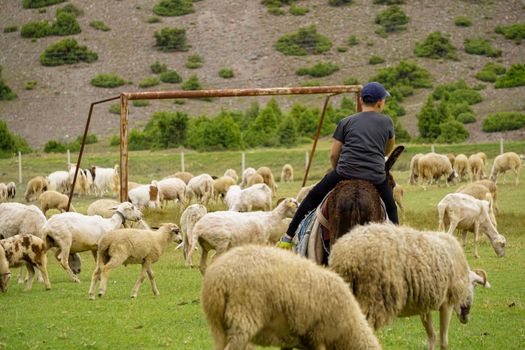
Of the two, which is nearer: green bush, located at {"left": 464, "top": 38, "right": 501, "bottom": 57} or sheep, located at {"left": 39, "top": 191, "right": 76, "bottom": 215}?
sheep, located at {"left": 39, "top": 191, "right": 76, "bottom": 215}

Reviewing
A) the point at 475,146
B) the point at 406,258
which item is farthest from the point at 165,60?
the point at 406,258

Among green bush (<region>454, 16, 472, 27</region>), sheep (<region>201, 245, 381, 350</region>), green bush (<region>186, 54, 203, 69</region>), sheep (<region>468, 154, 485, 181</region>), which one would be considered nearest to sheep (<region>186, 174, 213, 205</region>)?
sheep (<region>468, 154, 485, 181</region>)

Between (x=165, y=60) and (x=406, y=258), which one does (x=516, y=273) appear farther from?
(x=165, y=60)

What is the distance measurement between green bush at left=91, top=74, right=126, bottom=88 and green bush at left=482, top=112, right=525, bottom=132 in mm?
37988

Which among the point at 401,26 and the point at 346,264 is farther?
the point at 401,26

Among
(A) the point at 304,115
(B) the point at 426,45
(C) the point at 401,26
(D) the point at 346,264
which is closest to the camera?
(D) the point at 346,264

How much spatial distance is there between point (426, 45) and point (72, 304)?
284ft

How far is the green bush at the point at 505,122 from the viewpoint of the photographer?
64188 mm

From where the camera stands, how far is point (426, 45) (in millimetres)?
96750

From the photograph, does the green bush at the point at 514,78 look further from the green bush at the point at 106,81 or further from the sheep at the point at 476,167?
the sheep at the point at 476,167

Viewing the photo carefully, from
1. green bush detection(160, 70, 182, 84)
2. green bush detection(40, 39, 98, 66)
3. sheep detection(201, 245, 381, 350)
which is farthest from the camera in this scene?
green bush detection(40, 39, 98, 66)

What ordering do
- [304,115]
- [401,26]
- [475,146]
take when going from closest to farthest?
[475,146]
[304,115]
[401,26]

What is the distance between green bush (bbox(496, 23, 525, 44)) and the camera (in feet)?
333

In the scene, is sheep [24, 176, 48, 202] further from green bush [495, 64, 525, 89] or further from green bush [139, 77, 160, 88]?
green bush [139, 77, 160, 88]
